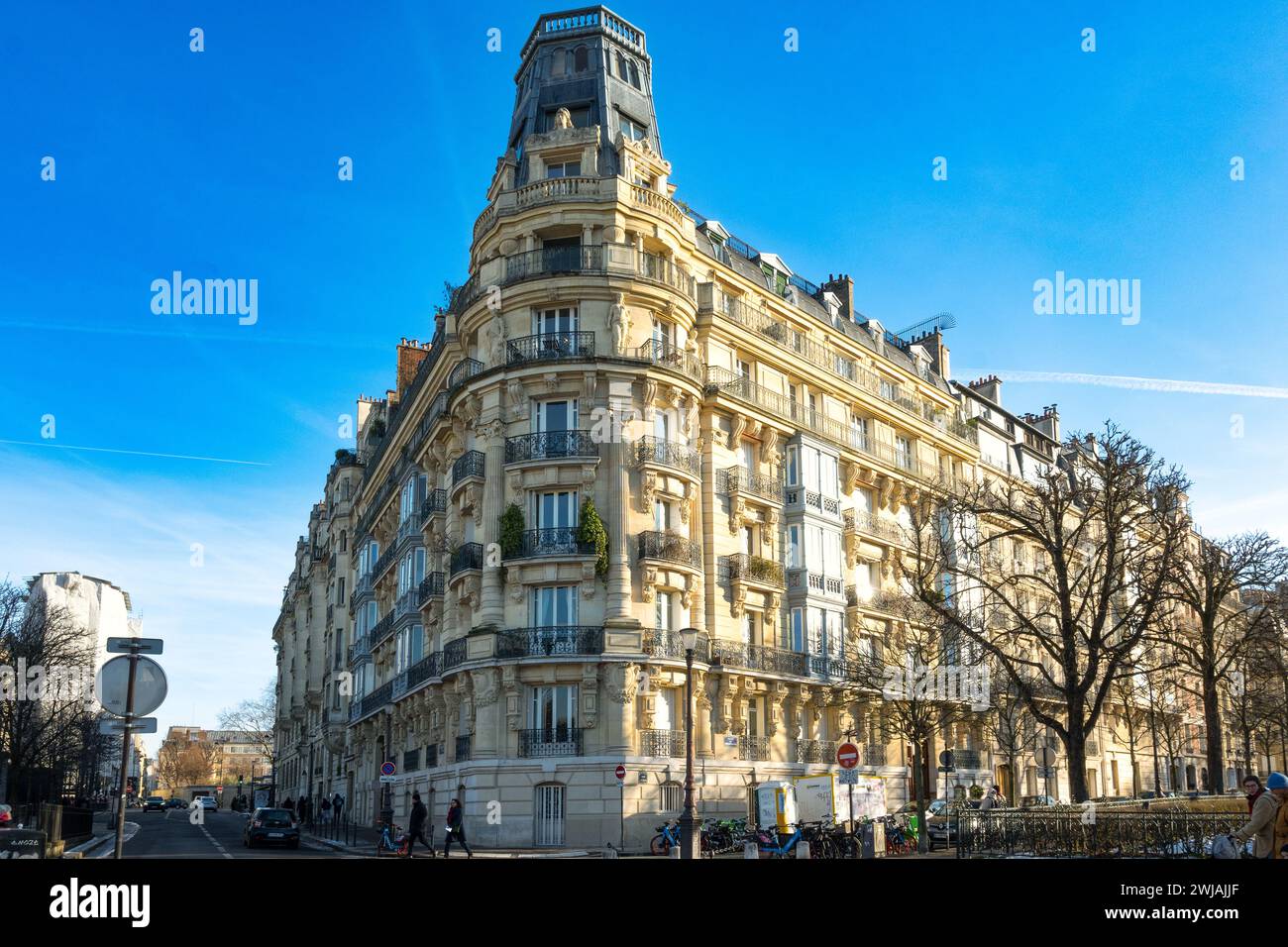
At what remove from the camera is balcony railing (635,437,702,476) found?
3569 cm

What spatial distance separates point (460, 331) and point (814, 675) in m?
17.4

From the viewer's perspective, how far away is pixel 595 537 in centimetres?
3431

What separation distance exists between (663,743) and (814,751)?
832cm

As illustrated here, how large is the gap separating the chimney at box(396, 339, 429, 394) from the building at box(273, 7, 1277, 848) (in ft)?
32.2

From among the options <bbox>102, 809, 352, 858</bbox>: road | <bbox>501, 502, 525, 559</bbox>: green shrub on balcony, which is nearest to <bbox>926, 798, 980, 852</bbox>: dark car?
<bbox>501, 502, 525, 559</bbox>: green shrub on balcony

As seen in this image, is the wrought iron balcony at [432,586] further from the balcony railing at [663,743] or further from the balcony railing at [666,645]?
the balcony railing at [663,743]

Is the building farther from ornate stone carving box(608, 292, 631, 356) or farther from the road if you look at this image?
the road

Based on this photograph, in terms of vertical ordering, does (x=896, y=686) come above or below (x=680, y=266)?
below

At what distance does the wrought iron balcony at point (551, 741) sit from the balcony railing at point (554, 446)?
8203mm

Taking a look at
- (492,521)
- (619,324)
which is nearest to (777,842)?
(492,521)
